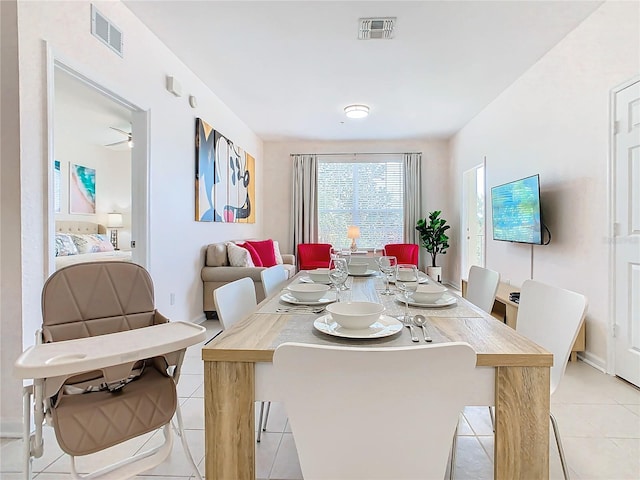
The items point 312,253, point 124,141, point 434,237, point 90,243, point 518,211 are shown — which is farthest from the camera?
point 312,253

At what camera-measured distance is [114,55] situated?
8.29 feet

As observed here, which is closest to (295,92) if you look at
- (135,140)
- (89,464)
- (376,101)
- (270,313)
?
(376,101)

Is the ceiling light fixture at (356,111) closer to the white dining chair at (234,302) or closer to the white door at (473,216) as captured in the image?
the white door at (473,216)

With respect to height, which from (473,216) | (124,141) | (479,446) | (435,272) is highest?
(124,141)

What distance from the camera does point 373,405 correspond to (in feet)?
2.41

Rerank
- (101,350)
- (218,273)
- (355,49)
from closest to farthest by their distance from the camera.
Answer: (101,350) → (355,49) → (218,273)

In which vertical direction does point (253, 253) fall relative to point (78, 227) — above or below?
below

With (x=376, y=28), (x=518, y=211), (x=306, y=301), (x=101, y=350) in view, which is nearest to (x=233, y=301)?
(x=306, y=301)

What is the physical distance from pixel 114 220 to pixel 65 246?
177cm

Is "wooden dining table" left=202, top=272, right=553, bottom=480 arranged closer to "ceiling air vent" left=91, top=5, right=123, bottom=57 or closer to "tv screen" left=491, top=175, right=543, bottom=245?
"ceiling air vent" left=91, top=5, right=123, bottom=57

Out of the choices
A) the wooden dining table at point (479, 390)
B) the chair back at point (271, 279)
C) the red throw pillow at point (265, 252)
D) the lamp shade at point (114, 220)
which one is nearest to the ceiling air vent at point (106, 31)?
the chair back at point (271, 279)

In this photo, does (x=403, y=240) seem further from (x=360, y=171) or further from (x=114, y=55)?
(x=114, y=55)

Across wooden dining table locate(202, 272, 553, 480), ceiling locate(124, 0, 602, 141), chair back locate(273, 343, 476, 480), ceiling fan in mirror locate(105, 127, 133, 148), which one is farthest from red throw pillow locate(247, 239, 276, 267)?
chair back locate(273, 343, 476, 480)

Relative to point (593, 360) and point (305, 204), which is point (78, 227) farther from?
point (593, 360)
